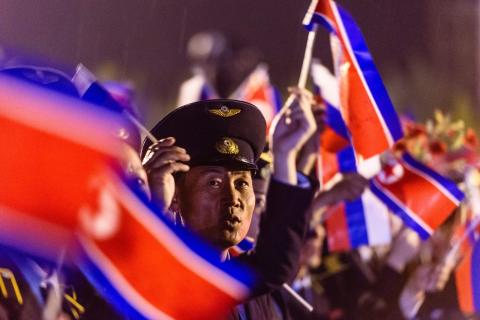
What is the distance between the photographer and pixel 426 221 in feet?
15.0

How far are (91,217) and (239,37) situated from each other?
8.33 feet

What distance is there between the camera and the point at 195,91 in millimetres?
4496

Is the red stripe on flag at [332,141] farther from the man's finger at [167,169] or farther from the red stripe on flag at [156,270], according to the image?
the man's finger at [167,169]

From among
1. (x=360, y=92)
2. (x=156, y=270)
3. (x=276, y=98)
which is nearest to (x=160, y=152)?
(x=156, y=270)

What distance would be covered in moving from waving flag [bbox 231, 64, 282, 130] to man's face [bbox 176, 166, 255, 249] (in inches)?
82.7

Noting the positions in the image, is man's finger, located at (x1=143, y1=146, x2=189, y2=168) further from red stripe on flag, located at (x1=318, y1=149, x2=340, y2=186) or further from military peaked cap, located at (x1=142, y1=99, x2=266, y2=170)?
red stripe on flag, located at (x1=318, y1=149, x2=340, y2=186)

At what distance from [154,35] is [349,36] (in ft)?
3.12

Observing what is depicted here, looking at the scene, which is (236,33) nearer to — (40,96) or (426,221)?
(426,221)

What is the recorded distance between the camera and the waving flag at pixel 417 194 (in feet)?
15.0

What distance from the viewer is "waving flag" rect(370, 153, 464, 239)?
458 cm

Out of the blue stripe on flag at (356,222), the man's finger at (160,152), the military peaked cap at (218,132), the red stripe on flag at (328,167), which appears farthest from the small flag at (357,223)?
the man's finger at (160,152)

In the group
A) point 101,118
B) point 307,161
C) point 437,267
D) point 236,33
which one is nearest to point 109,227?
point 101,118

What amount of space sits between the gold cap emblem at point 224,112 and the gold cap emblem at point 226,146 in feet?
0.33

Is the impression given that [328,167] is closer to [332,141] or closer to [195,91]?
[332,141]
